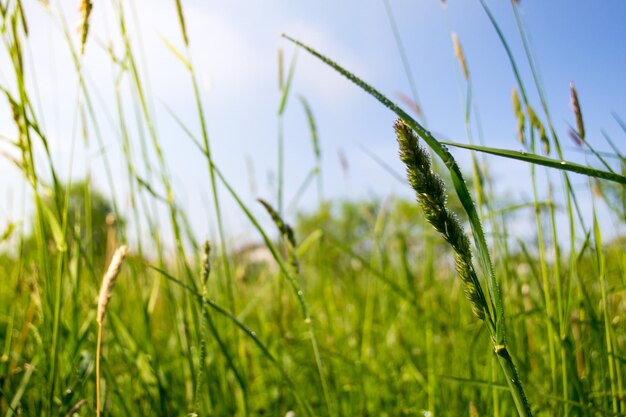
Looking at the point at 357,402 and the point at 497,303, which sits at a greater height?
the point at 497,303

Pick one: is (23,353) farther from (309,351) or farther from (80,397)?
(309,351)

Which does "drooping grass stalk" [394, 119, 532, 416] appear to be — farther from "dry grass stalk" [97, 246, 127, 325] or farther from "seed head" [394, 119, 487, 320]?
"dry grass stalk" [97, 246, 127, 325]

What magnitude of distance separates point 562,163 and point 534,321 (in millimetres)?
1318

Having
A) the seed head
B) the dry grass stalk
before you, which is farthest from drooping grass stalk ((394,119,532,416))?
the dry grass stalk

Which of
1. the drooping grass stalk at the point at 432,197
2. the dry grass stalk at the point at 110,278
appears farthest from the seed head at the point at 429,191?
the dry grass stalk at the point at 110,278

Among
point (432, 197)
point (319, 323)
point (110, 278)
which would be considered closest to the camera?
point (432, 197)

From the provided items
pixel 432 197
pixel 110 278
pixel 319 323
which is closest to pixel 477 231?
pixel 432 197

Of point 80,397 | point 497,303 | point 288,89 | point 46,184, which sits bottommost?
point 80,397

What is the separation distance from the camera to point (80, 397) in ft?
3.82

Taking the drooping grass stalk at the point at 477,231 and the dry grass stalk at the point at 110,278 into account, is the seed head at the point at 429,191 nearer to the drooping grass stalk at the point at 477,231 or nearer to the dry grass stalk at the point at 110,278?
the drooping grass stalk at the point at 477,231

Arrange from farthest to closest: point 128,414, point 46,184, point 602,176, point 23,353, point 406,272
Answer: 1. point 406,272
2. point 23,353
3. point 46,184
4. point 128,414
5. point 602,176

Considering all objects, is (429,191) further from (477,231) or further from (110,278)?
(110,278)

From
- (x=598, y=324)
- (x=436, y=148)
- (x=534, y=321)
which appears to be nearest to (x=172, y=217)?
(x=436, y=148)

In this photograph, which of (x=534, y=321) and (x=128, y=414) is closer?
(x=128, y=414)
